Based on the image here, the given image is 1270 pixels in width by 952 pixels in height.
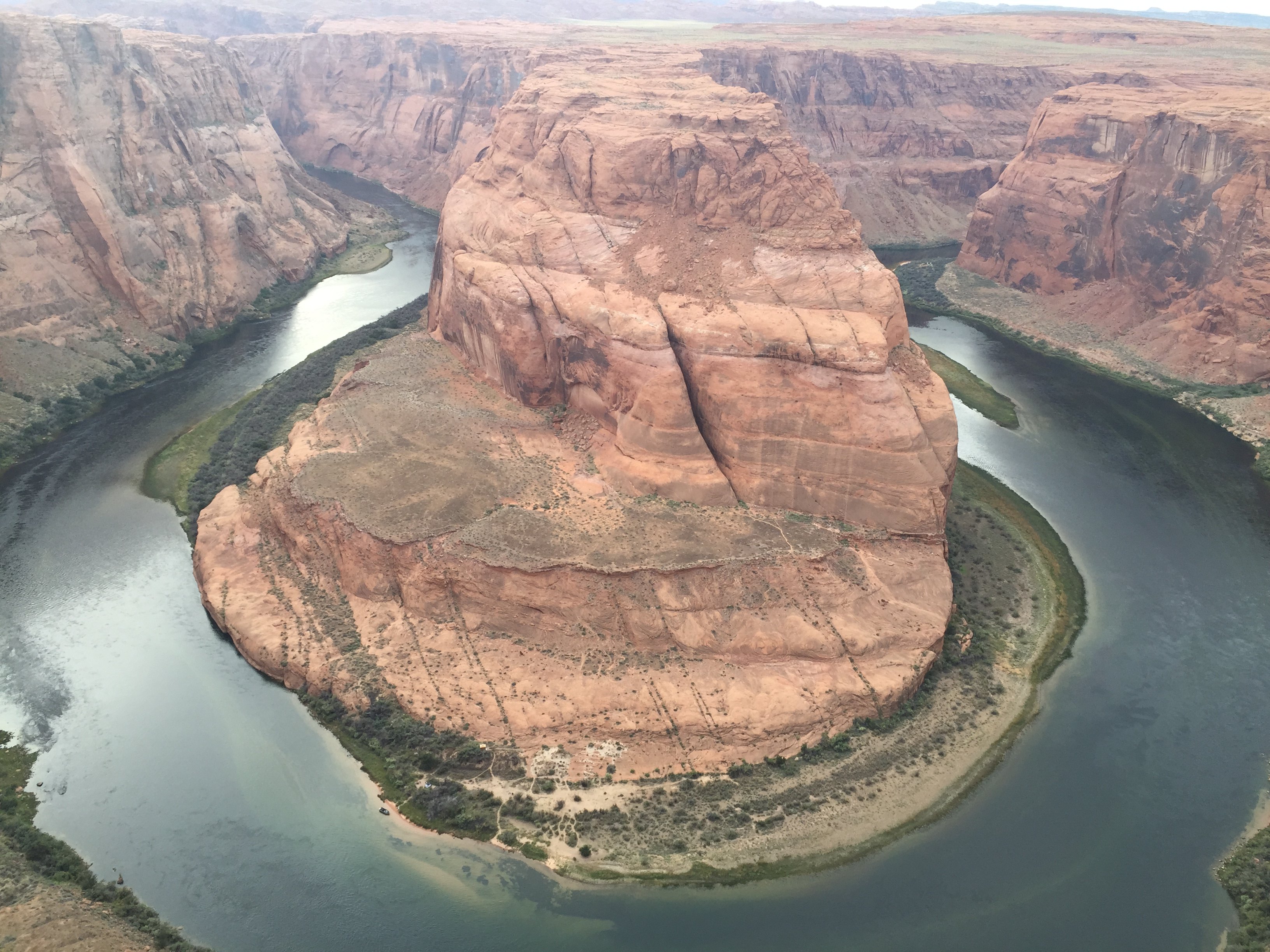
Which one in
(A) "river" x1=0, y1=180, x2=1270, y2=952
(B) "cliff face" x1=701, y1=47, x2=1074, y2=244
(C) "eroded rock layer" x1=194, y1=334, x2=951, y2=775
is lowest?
(A) "river" x1=0, y1=180, x2=1270, y2=952

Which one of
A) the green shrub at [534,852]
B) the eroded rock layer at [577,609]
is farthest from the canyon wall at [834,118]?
the green shrub at [534,852]

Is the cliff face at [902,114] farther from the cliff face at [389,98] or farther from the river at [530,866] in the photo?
the river at [530,866]

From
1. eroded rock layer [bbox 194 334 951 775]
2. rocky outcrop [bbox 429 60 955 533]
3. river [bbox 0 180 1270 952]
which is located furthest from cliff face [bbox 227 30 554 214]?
eroded rock layer [bbox 194 334 951 775]

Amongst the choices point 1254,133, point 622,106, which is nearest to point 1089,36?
point 1254,133

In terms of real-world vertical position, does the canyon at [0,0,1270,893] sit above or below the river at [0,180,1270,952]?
above

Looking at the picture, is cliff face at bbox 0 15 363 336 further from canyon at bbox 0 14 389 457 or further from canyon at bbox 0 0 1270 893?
canyon at bbox 0 0 1270 893

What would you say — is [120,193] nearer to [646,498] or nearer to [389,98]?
[646,498]
